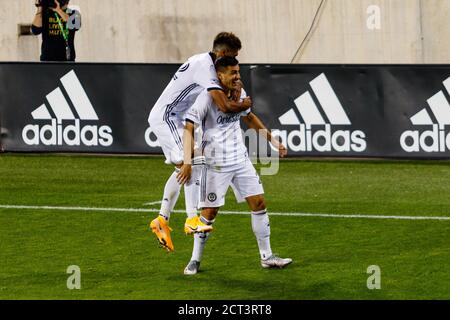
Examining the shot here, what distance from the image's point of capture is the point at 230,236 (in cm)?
1484

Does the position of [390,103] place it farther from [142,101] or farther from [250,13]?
[250,13]

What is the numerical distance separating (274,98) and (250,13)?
18.4 feet

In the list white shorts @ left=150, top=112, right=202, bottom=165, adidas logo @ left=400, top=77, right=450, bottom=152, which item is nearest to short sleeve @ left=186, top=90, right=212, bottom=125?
white shorts @ left=150, top=112, right=202, bottom=165

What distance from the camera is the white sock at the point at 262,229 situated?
496 inches

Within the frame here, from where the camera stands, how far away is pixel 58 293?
11.9 m

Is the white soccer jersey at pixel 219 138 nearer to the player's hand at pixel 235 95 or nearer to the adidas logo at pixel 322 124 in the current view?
the player's hand at pixel 235 95

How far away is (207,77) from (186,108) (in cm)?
92

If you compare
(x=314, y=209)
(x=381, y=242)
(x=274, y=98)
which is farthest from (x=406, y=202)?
(x=274, y=98)

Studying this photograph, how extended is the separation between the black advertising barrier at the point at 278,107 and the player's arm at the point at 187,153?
26.4ft

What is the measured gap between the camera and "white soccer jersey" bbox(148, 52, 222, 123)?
1244 centimetres

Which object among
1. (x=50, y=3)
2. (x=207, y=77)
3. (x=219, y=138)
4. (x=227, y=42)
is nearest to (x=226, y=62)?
(x=227, y=42)

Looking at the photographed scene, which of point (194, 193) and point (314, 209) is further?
point (314, 209)

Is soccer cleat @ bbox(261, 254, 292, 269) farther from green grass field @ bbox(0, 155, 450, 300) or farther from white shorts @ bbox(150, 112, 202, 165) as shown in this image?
white shorts @ bbox(150, 112, 202, 165)

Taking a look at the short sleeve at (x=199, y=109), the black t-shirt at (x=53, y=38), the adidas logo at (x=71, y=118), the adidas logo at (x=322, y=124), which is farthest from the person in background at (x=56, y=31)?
the short sleeve at (x=199, y=109)
